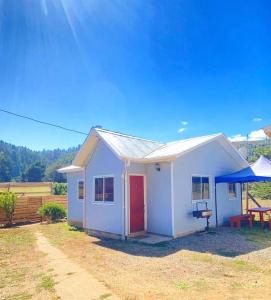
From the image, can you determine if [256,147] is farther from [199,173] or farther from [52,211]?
[52,211]

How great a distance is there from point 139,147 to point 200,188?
3252mm

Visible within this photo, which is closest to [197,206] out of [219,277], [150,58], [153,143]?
[153,143]

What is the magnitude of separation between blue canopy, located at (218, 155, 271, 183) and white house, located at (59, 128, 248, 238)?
0.61m

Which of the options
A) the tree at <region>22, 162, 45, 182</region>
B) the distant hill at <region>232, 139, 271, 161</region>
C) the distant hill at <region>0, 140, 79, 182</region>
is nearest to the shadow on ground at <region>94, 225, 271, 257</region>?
the distant hill at <region>232, 139, 271, 161</region>

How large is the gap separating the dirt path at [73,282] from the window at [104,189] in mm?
3797

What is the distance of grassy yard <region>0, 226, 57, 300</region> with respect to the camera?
573 cm

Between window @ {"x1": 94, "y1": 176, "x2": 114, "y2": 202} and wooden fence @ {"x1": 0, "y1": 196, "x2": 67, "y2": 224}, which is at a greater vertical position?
window @ {"x1": 94, "y1": 176, "x2": 114, "y2": 202}

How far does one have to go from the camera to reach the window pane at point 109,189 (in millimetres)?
12164

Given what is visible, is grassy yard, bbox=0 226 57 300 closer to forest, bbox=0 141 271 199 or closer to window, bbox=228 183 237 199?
window, bbox=228 183 237 199

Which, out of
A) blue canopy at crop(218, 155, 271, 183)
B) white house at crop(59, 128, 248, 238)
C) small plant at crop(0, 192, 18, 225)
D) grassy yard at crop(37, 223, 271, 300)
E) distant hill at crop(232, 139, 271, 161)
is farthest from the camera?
distant hill at crop(232, 139, 271, 161)

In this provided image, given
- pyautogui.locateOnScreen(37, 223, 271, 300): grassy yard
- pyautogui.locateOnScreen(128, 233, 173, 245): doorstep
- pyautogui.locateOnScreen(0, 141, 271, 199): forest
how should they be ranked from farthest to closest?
pyautogui.locateOnScreen(0, 141, 271, 199): forest, pyautogui.locateOnScreen(128, 233, 173, 245): doorstep, pyautogui.locateOnScreen(37, 223, 271, 300): grassy yard

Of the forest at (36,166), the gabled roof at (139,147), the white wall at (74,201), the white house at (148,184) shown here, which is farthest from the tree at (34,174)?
the white house at (148,184)

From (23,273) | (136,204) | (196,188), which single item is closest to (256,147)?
(196,188)

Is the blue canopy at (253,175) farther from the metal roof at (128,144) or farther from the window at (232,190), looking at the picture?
the metal roof at (128,144)
